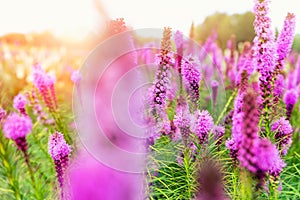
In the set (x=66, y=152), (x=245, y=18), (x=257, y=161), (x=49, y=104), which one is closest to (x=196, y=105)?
(x=66, y=152)

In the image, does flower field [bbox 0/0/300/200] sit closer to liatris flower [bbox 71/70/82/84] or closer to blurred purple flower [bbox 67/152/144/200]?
blurred purple flower [bbox 67/152/144/200]

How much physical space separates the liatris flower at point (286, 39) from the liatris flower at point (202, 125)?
0.58 meters

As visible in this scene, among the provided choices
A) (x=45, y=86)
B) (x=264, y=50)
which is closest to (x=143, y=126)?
(x=264, y=50)

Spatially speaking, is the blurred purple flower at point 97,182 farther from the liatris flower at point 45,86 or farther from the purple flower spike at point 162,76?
the liatris flower at point 45,86

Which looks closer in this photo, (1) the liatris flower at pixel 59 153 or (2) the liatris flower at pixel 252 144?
(2) the liatris flower at pixel 252 144

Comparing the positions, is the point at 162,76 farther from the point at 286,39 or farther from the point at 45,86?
the point at 45,86

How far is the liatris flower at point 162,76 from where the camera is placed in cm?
184

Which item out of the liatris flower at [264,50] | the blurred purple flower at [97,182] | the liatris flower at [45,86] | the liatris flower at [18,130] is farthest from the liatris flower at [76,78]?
the blurred purple flower at [97,182]

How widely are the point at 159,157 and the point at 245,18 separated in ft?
64.3

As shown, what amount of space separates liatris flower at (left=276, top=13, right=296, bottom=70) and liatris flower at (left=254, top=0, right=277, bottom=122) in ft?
0.76

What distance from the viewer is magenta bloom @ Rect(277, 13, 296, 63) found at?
229cm

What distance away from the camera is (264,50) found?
2031mm

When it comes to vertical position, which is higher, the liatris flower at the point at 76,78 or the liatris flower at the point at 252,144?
the liatris flower at the point at 252,144

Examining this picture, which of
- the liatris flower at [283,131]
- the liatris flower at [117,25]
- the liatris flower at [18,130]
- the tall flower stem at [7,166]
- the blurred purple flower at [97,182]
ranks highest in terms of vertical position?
the liatris flower at [117,25]
